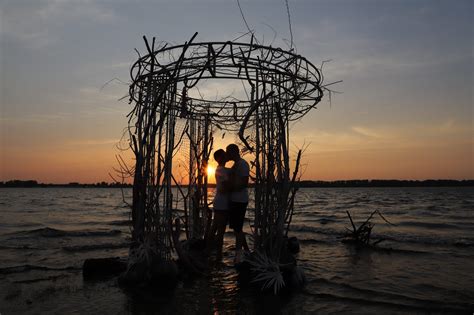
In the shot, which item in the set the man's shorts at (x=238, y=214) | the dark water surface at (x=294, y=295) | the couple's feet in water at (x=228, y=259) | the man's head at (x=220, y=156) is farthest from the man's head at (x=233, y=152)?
the dark water surface at (x=294, y=295)

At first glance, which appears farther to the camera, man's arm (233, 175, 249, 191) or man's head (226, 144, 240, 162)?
man's head (226, 144, 240, 162)

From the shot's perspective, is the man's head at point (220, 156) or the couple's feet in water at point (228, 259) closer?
the couple's feet in water at point (228, 259)

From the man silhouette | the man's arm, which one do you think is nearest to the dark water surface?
the man silhouette

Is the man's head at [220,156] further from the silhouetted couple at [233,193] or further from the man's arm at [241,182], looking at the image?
the man's arm at [241,182]

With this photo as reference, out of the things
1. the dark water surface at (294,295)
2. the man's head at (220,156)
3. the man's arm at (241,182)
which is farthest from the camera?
the man's head at (220,156)

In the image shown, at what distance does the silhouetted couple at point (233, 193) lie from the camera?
6465 mm

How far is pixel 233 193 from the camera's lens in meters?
6.64

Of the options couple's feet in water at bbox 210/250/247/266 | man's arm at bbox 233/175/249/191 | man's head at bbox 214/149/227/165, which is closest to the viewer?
man's arm at bbox 233/175/249/191

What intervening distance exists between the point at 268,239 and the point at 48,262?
6.29 meters

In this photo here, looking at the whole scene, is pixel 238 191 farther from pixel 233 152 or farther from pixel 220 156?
pixel 220 156

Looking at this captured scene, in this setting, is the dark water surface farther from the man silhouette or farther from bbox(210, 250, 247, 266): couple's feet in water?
the man silhouette

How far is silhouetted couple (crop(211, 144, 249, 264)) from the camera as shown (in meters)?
6.46

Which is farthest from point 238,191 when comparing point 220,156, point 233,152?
point 220,156

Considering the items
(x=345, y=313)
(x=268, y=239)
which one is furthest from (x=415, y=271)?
(x=268, y=239)
